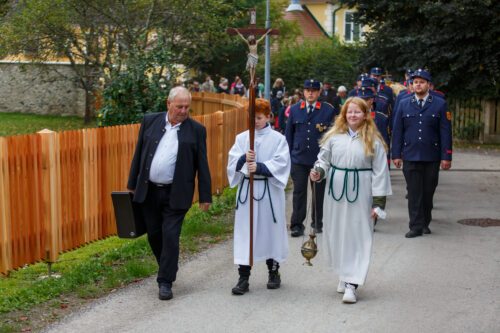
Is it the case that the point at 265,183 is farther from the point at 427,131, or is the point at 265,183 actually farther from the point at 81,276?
the point at 427,131

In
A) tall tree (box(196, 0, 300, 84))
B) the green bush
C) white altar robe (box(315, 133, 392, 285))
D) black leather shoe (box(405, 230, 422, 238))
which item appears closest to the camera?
white altar robe (box(315, 133, 392, 285))

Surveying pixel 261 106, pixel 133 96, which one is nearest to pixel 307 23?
pixel 133 96

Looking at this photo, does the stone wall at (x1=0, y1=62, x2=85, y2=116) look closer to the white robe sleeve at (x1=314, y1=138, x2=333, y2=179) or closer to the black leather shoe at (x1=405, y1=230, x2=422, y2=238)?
the black leather shoe at (x1=405, y1=230, x2=422, y2=238)

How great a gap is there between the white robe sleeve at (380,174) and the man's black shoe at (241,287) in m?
1.40

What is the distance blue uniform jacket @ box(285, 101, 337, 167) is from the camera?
11531 mm

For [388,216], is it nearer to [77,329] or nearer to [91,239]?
[91,239]

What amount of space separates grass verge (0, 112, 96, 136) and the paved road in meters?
21.9

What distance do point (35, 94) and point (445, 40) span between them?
21369mm

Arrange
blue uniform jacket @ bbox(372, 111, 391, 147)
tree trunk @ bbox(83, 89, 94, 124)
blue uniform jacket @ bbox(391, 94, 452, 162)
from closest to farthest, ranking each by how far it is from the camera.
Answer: blue uniform jacket @ bbox(391, 94, 452, 162)
blue uniform jacket @ bbox(372, 111, 391, 147)
tree trunk @ bbox(83, 89, 94, 124)

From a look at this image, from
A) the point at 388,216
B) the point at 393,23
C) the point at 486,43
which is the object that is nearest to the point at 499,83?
the point at 486,43

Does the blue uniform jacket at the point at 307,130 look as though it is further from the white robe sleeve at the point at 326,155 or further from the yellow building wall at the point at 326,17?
the yellow building wall at the point at 326,17

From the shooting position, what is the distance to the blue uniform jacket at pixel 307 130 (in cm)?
1153

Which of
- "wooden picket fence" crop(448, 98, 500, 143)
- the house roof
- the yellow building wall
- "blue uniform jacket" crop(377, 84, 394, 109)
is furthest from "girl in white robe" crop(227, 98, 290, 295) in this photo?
the yellow building wall

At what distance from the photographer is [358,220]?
27.2ft
